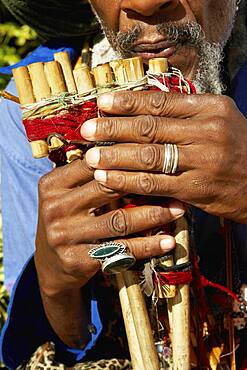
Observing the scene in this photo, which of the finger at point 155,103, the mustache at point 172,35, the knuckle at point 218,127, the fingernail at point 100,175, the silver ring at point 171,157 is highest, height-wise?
the mustache at point 172,35

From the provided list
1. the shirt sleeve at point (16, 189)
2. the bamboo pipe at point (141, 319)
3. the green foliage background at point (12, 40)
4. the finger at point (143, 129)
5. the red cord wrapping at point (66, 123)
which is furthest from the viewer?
the green foliage background at point (12, 40)

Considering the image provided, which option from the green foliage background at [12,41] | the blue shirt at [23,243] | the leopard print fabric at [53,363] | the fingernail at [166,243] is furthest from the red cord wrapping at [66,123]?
the green foliage background at [12,41]

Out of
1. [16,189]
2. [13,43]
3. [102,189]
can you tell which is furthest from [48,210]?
[13,43]

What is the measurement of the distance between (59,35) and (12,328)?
979mm

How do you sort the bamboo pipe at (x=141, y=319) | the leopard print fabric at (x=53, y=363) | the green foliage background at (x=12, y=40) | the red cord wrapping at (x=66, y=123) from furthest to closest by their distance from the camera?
the green foliage background at (x=12, y=40) → the leopard print fabric at (x=53, y=363) → the bamboo pipe at (x=141, y=319) → the red cord wrapping at (x=66, y=123)

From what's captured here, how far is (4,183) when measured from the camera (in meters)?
2.71

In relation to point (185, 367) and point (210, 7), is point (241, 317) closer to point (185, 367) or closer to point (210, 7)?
point (185, 367)

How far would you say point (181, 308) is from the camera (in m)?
1.97

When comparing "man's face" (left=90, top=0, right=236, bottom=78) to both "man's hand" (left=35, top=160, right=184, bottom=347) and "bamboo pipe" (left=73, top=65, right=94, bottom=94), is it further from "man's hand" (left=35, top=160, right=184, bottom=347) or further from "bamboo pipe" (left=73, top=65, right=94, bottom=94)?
"man's hand" (left=35, top=160, right=184, bottom=347)

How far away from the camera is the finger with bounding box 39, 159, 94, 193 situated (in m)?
1.91

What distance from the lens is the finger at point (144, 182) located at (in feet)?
5.99

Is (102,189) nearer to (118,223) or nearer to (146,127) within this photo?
(118,223)

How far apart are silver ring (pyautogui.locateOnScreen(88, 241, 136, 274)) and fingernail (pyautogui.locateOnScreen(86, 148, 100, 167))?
0.21m

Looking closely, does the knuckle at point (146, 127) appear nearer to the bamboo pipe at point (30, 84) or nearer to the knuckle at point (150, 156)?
the knuckle at point (150, 156)
